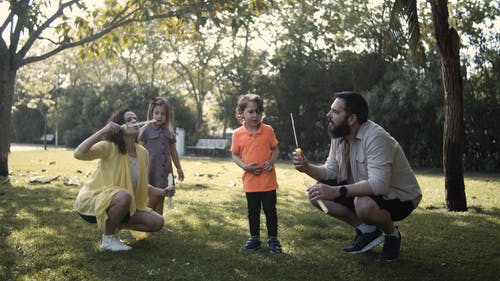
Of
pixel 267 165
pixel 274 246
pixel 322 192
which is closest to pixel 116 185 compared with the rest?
pixel 267 165

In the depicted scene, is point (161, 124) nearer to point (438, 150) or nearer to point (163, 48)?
point (438, 150)

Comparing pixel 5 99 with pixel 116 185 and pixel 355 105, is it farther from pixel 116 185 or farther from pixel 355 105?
pixel 355 105

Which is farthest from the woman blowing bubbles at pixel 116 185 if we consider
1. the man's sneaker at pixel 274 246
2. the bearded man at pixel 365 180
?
the bearded man at pixel 365 180

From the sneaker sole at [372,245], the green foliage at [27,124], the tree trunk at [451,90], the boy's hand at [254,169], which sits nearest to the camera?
the sneaker sole at [372,245]

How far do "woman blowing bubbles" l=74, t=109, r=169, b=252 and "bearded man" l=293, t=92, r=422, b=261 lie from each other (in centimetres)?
160

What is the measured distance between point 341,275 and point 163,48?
30287 mm

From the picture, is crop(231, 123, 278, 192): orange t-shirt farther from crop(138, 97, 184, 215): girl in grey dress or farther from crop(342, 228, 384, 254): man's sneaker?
crop(138, 97, 184, 215): girl in grey dress

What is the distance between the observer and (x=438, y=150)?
16734 mm

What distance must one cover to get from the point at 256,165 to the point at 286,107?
16750 mm

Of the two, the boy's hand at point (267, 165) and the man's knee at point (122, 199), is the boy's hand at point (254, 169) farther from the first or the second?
the man's knee at point (122, 199)

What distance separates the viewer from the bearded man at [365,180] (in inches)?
157

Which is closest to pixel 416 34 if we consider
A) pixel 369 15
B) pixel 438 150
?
pixel 438 150

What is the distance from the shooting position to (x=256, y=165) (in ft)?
15.3

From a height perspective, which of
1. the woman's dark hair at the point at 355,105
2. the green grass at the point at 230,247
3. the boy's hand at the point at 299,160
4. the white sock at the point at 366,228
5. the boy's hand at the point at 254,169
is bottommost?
the green grass at the point at 230,247
